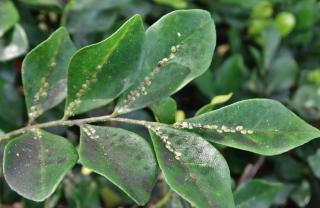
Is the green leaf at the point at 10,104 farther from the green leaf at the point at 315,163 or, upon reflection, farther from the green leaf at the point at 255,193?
the green leaf at the point at 315,163

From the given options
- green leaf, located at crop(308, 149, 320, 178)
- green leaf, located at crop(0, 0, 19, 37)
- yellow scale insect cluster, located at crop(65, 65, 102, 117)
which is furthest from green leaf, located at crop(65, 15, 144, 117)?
green leaf, located at crop(308, 149, 320, 178)

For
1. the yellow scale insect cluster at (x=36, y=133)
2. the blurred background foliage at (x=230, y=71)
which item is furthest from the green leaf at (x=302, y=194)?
the yellow scale insect cluster at (x=36, y=133)

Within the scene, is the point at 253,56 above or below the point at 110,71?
below

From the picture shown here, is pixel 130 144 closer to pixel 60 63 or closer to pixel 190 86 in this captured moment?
pixel 60 63

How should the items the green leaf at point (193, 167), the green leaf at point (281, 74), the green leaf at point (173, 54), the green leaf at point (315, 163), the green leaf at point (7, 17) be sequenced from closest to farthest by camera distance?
the green leaf at point (193, 167) → the green leaf at point (173, 54) → the green leaf at point (7, 17) → the green leaf at point (315, 163) → the green leaf at point (281, 74)

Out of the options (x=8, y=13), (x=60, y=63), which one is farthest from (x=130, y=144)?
(x=8, y=13)

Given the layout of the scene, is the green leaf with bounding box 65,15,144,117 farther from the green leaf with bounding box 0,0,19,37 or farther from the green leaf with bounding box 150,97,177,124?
the green leaf with bounding box 0,0,19,37
